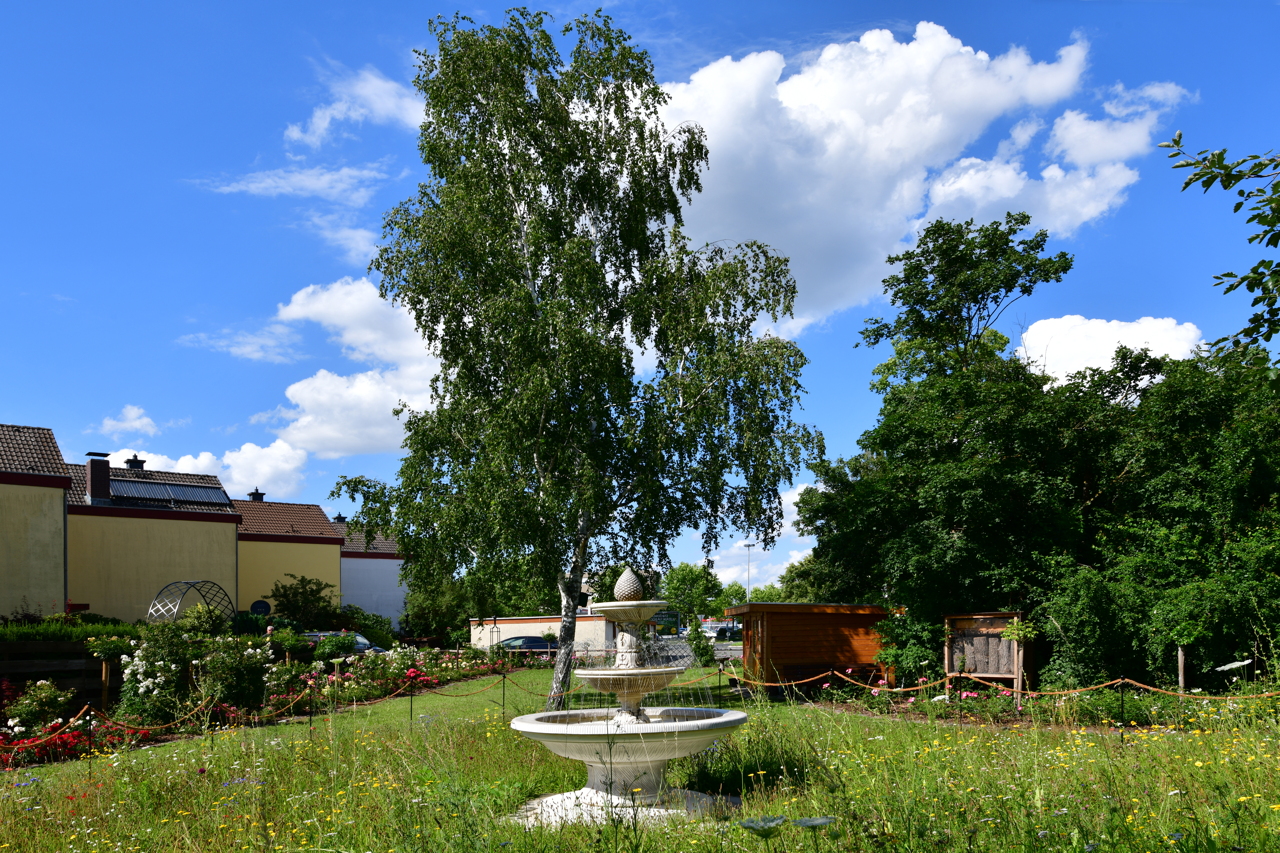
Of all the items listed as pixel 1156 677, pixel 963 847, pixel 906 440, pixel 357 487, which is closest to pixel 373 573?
pixel 357 487

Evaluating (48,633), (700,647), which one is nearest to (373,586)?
(700,647)

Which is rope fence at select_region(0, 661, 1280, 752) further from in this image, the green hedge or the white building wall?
the white building wall

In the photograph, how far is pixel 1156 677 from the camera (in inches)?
611

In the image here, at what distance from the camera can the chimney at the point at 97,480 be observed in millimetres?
35216

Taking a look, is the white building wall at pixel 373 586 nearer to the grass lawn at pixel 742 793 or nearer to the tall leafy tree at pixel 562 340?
the tall leafy tree at pixel 562 340

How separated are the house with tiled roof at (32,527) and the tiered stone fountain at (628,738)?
24.5 metres

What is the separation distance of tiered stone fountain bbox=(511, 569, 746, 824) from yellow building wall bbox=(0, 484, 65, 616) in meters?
24.5

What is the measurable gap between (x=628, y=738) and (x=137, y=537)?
114ft

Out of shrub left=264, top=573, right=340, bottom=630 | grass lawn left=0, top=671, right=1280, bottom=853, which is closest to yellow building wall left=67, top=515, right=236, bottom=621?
shrub left=264, top=573, right=340, bottom=630

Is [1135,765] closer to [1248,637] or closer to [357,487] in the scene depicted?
[1248,637]

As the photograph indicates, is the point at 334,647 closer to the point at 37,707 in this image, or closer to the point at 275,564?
the point at 37,707

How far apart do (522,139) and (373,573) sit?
3873cm

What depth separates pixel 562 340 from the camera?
1659 centimetres

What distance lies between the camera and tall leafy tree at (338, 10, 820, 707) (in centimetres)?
1695
